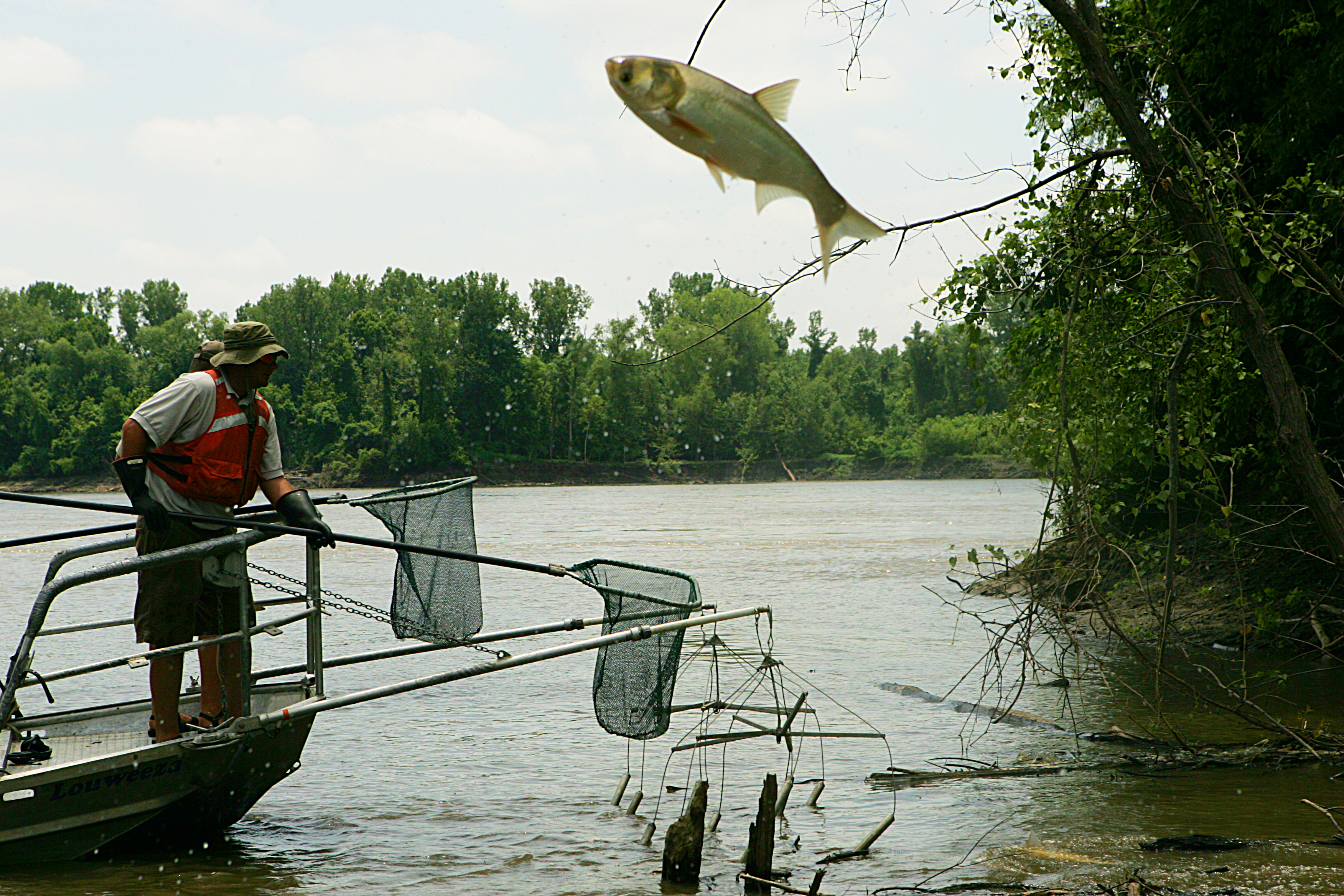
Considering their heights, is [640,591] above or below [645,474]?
above

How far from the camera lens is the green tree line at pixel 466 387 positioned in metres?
105

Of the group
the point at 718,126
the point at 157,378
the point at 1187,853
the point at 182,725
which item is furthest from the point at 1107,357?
the point at 157,378

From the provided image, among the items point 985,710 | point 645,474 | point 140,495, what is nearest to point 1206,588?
point 985,710

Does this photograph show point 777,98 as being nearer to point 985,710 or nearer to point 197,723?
point 197,723

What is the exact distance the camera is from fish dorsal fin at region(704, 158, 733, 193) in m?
2.62

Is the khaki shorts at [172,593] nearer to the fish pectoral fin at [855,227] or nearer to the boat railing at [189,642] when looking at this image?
the boat railing at [189,642]

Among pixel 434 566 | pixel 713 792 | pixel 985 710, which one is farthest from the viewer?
pixel 985 710

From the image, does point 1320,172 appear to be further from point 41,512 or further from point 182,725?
point 41,512

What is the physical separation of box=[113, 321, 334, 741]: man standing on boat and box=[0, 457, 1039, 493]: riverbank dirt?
88.2m

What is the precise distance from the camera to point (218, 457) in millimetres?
6574

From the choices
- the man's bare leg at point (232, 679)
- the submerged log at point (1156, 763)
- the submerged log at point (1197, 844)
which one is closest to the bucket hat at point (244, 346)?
the man's bare leg at point (232, 679)

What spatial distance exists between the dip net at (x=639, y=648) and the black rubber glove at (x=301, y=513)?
1.48 meters

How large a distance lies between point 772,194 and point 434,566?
18.1ft

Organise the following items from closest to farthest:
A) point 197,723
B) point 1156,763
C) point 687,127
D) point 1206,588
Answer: point 687,127, point 197,723, point 1156,763, point 1206,588
